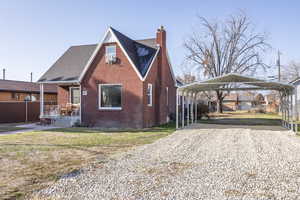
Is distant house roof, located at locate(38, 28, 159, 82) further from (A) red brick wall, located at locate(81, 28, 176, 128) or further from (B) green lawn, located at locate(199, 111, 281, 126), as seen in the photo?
(B) green lawn, located at locate(199, 111, 281, 126)

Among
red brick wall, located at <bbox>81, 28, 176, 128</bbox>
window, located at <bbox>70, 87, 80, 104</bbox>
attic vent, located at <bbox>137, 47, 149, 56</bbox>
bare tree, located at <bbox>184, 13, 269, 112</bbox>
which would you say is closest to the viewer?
red brick wall, located at <bbox>81, 28, 176, 128</bbox>

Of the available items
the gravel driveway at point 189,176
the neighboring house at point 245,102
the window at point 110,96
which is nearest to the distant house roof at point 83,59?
the window at point 110,96

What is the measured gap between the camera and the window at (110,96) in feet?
49.9

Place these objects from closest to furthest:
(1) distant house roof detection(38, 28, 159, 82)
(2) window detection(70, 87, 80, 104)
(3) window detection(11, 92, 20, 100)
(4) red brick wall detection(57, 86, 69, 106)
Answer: (1) distant house roof detection(38, 28, 159, 82) → (2) window detection(70, 87, 80, 104) → (4) red brick wall detection(57, 86, 69, 106) → (3) window detection(11, 92, 20, 100)

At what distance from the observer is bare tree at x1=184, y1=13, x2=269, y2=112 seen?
34.2 meters

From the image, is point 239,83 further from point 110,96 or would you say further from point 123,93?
point 110,96

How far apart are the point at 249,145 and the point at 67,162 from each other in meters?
6.62

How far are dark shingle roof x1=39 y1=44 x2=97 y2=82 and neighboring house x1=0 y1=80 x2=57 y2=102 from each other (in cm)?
561

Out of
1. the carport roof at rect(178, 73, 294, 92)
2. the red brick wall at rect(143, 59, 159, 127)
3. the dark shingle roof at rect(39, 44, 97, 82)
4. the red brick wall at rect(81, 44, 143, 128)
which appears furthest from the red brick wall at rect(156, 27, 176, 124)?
the dark shingle roof at rect(39, 44, 97, 82)

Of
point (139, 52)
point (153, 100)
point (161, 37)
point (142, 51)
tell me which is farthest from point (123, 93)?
point (161, 37)

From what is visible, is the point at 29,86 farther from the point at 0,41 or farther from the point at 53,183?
the point at 53,183

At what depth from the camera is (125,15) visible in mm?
16656

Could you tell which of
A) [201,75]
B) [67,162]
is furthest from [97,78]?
[201,75]

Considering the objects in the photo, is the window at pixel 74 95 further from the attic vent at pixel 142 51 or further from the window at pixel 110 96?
the attic vent at pixel 142 51
